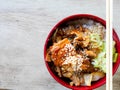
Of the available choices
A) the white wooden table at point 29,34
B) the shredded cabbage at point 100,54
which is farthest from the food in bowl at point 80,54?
the white wooden table at point 29,34

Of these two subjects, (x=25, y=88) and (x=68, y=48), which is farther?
(x=25, y=88)

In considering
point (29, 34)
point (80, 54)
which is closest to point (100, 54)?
point (80, 54)

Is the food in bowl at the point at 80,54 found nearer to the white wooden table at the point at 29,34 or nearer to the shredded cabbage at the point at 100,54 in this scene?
the shredded cabbage at the point at 100,54

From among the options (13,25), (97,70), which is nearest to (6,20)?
(13,25)

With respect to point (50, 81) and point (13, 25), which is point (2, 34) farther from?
point (50, 81)

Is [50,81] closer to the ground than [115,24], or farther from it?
closer to the ground

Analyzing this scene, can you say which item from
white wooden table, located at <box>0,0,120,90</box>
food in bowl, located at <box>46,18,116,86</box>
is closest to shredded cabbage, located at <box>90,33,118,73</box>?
food in bowl, located at <box>46,18,116,86</box>

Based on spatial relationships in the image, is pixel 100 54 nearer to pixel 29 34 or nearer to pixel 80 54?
pixel 80 54
